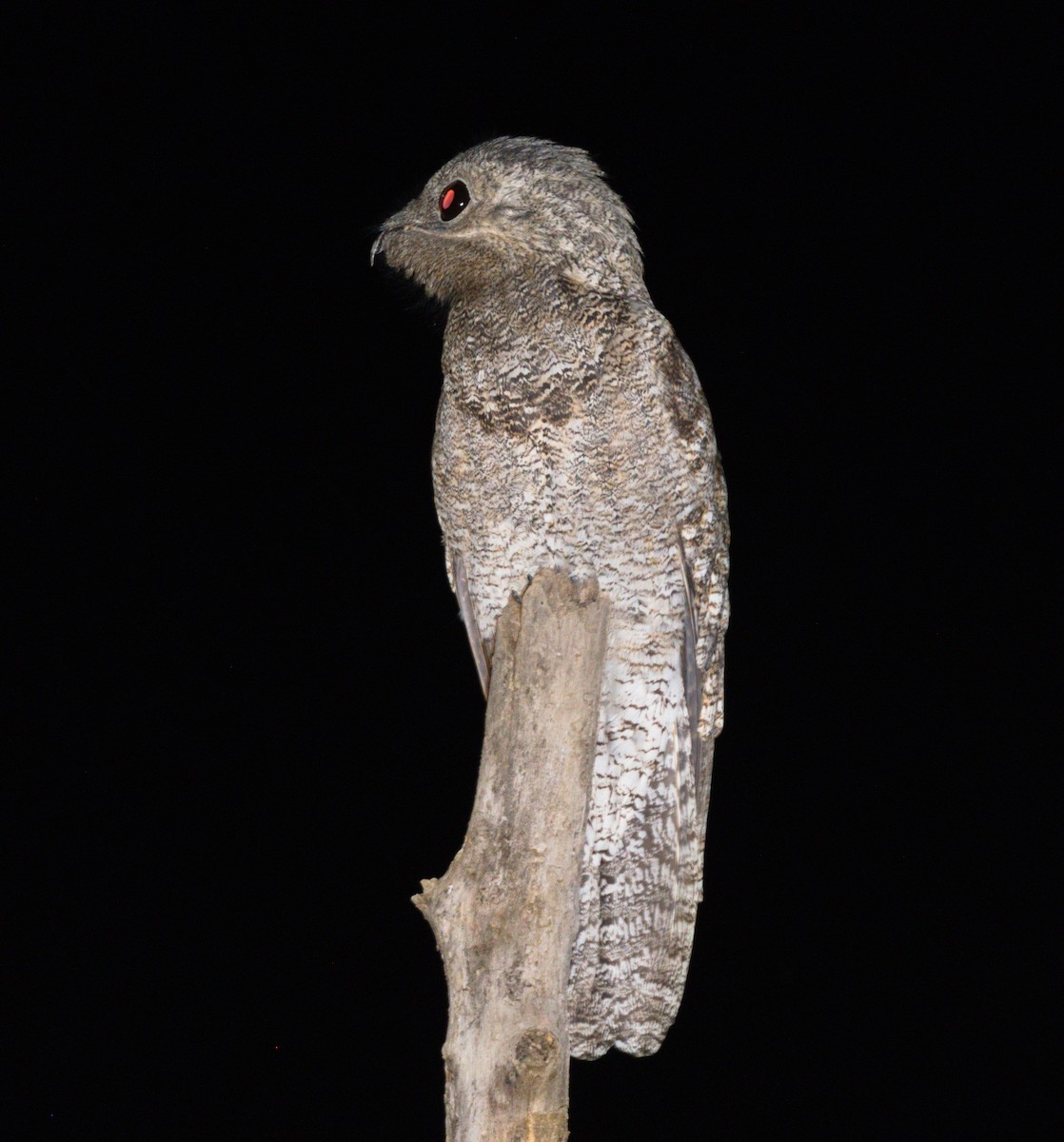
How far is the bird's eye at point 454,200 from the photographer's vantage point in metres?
2.65

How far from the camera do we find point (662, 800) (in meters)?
2.83

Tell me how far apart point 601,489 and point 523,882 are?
82 cm

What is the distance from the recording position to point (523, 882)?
2.37 m

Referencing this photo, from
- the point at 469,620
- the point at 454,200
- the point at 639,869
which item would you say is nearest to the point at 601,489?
the point at 469,620

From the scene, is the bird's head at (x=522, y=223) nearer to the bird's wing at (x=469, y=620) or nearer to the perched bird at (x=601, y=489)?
the perched bird at (x=601, y=489)

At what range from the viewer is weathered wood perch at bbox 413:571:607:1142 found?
2.27 metres

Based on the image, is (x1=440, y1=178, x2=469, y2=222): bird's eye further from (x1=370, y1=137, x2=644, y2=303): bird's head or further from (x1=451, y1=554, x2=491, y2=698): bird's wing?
(x1=451, y1=554, x2=491, y2=698): bird's wing

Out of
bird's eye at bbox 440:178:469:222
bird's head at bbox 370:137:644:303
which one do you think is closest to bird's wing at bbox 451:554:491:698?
bird's head at bbox 370:137:644:303

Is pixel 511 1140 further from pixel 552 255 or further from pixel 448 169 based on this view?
pixel 448 169

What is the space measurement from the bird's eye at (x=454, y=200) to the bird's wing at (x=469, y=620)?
2.58 ft

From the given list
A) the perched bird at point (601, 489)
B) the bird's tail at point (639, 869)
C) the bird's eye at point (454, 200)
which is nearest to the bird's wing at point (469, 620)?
the perched bird at point (601, 489)

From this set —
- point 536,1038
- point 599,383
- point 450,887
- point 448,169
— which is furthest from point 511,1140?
point 448,169

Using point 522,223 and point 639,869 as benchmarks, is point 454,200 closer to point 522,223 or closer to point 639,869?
point 522,223

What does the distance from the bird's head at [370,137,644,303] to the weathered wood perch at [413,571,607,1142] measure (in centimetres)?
68
